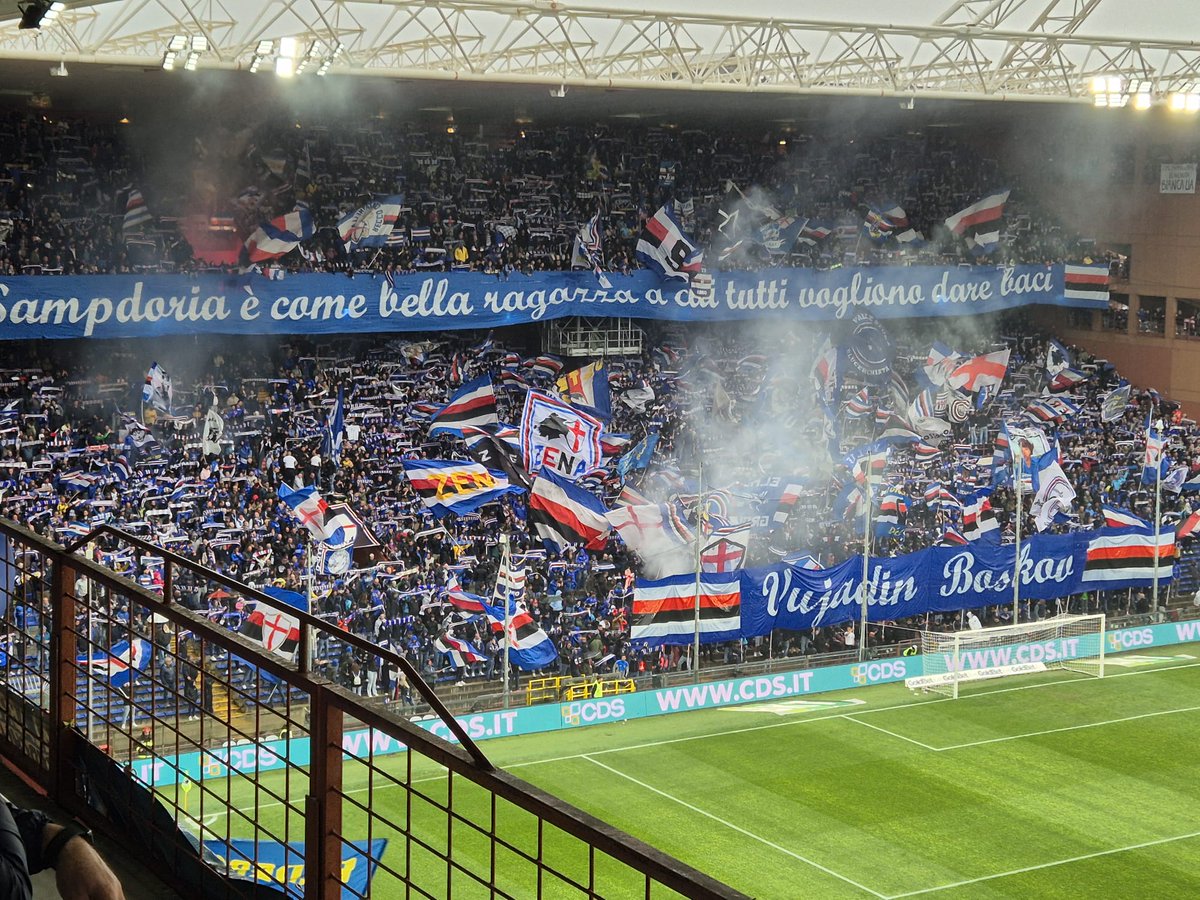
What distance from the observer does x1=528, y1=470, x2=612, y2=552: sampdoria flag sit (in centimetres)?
2795

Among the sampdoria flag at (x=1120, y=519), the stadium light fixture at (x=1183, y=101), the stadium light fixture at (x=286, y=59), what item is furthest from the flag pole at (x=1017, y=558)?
the stadium light fixture at (x=286, y=59)

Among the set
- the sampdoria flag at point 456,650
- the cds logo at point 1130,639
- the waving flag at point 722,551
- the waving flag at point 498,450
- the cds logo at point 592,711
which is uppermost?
the waving flag at point 498,450

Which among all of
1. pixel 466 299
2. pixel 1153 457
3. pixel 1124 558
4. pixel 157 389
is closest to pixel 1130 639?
pixel 1124 558


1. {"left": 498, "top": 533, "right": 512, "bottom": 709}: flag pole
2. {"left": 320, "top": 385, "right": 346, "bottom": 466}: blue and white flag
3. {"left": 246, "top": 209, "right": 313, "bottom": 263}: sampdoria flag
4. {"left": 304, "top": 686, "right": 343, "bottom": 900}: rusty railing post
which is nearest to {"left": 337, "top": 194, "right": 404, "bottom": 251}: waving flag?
{"left": 246, "top": 209, "right": 313, "bottom": 263}: sampdoria flag

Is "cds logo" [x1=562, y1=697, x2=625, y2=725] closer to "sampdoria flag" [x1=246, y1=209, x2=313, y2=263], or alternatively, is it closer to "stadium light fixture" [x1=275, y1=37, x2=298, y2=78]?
"sampdoria flag" [x1=246, y1=209, x2=313, y2=263]

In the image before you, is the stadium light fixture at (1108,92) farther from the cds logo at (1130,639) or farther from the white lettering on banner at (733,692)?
the white lettering on banner at (733,692)

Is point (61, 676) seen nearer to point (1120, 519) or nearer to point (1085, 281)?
point (1120, 519)

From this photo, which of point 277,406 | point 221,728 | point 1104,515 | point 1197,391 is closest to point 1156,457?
point 1104,515

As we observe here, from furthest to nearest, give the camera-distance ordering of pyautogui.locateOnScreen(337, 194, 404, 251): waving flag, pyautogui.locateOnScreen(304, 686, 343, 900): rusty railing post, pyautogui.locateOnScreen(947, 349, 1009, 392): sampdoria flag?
pyautogui.locateOnScreen(947, 349, 1009, 392): sampdoria flag
pyautogui.locateOnScreen(337, 194, 404, 251): waving flag
pyautogui.locateOnScreen(304, 686, 343, 900): rusty railing post

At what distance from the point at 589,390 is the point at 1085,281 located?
1387 centimetres

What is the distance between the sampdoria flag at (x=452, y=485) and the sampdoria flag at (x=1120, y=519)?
40.4 feet

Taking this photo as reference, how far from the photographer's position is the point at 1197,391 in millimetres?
37781

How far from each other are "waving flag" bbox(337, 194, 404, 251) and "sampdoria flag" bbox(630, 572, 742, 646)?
25.4ft

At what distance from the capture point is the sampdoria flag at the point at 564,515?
91.7ft
